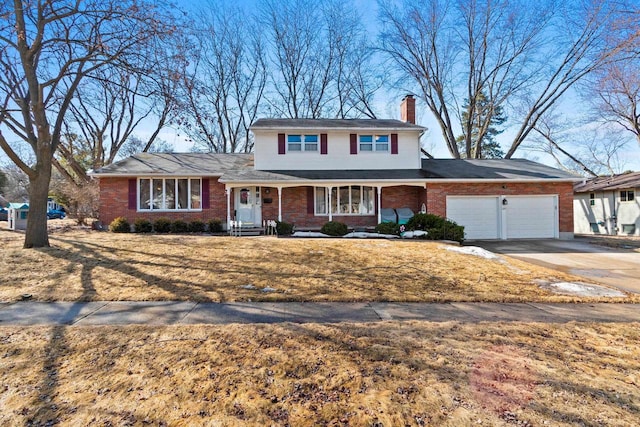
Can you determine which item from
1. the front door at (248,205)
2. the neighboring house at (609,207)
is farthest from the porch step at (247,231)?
the neighboring house at (609,207)

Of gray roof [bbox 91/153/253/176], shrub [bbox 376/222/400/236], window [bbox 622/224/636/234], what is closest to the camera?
shrub [bbox 376/222/400/236]

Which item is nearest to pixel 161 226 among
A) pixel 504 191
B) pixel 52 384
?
pixel 52 384

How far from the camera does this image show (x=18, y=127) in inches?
436

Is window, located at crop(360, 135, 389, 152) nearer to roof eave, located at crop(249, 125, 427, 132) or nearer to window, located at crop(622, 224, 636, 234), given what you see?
roof eave, located at crop(249, 125, 427, 132)

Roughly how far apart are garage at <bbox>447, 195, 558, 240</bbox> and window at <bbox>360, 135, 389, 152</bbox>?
4.35 metres

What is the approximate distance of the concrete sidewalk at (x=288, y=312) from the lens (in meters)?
4.66

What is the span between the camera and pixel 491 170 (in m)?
17.1

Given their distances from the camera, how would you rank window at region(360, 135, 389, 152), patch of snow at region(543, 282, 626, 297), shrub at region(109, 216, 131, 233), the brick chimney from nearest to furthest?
patch of snow at region(543, 282, 626, 297) < shrub at region(109, 216, 131, 233) < window at region(360, 135, 389, 152) < the brick chimney

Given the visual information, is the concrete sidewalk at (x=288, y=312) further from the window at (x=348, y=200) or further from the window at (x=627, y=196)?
the window at (x=627, y=196)

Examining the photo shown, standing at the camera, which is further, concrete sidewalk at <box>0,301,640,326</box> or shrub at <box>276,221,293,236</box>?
shrub at <box>276,221,293,236</box>

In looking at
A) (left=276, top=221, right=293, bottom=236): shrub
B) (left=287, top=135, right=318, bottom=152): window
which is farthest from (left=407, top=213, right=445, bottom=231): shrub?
(left=287, top=135, right=318, bottom=152): window

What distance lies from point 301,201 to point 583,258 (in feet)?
36.9

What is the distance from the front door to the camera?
15796 mm

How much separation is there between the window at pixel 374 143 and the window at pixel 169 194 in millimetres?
8468
